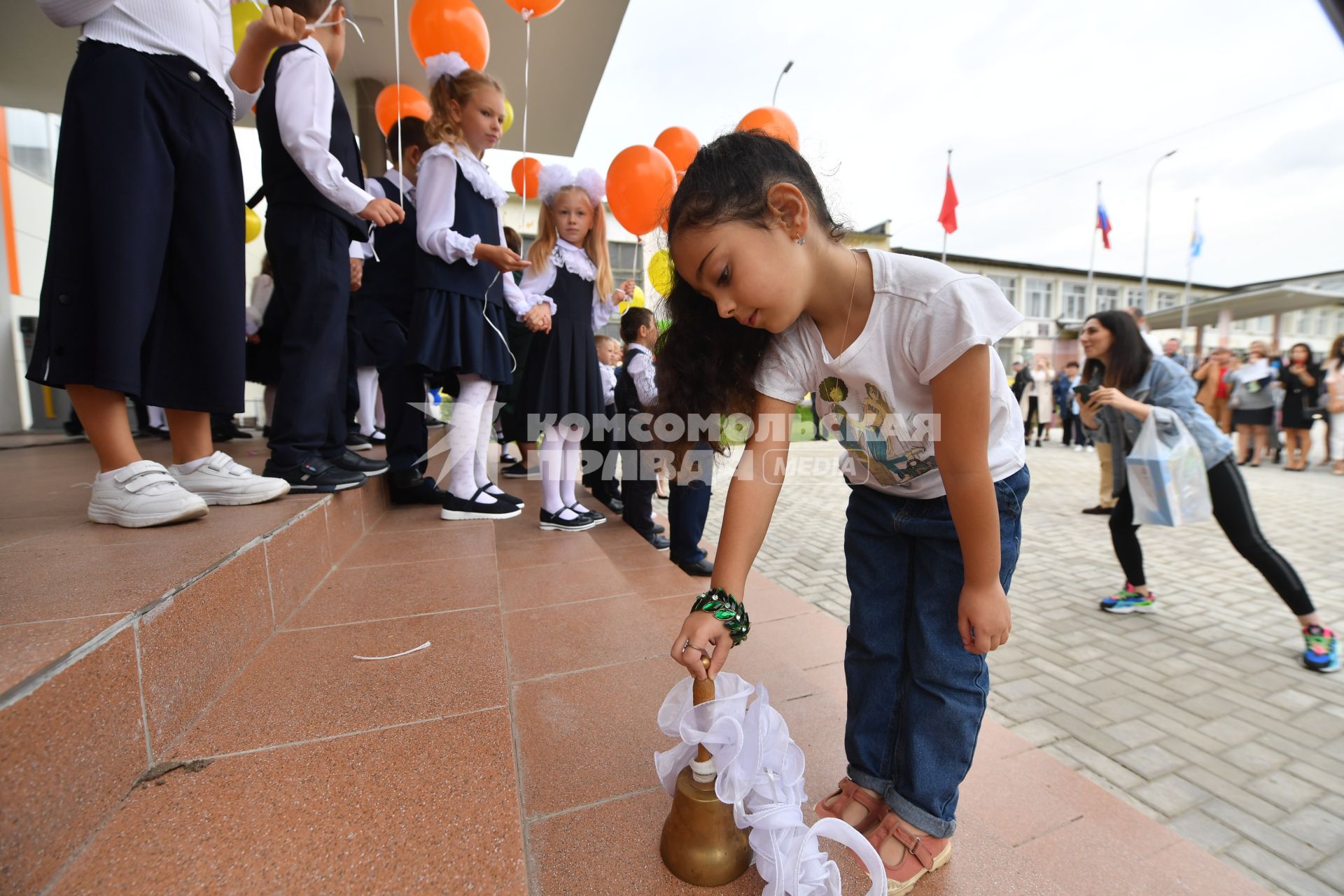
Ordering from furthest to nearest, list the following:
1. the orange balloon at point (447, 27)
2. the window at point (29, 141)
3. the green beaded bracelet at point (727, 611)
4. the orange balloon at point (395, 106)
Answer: the window at point (29, 141) < the orange balloon at point (395, 106) < the orange balloon at point (447, 27) < the green beaded bracelet at point (727, 611)

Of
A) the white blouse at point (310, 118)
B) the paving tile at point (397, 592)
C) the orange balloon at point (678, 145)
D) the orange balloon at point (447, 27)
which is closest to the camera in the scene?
the paving tile at point (397, 592)

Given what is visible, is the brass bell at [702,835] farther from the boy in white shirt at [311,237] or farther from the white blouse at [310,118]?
the white blouse at [310,118]

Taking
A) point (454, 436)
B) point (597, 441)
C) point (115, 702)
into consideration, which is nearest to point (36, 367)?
point (115, 702)

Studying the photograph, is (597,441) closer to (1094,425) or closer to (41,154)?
(1094,425)

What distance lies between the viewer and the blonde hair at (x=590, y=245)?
323 cm

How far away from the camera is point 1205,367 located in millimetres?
9891

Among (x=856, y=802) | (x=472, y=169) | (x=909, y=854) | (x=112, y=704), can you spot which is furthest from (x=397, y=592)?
(x=472, y=169)

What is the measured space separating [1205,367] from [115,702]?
44.3 feet

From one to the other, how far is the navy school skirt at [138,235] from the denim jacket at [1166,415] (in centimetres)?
386

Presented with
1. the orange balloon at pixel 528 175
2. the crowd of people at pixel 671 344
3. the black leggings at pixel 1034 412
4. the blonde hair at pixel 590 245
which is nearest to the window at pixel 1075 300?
the black leggings at pixel 1034 412

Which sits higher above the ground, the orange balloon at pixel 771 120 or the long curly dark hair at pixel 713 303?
the orange balloon at pixel 771 120

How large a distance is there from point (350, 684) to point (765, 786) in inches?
33.4

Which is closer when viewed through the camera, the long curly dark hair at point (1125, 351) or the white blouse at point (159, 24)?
the white blouse at point (159, 24)

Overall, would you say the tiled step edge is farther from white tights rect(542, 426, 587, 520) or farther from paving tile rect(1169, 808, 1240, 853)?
paving tile rect(1169, 808, 1240, 853)
